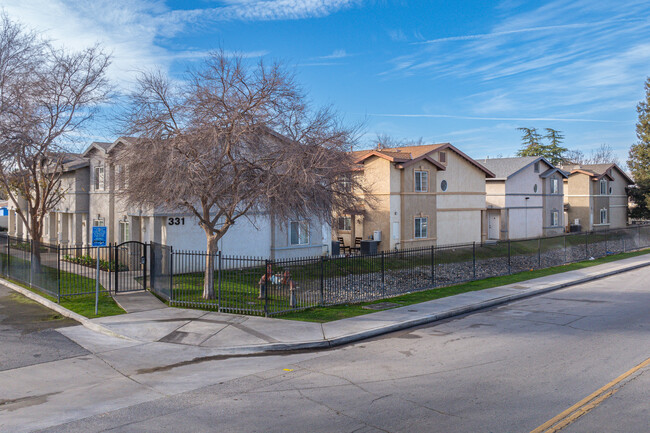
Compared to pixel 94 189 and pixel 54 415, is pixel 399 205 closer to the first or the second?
pixel 94 189

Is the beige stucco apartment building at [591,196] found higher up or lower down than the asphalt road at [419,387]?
higher up

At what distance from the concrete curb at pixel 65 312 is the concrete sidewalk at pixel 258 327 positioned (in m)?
0.10

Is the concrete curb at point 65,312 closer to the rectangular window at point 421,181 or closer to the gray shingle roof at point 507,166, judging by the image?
the rectangular window at point 421,181

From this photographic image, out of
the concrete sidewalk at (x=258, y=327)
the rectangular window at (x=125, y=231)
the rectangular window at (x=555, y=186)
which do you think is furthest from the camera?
the rectangular window at (x=555, y=186)

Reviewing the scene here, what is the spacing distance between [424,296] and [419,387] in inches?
380

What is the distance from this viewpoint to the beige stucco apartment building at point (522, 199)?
141 feet

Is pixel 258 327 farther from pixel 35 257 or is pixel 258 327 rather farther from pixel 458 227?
pixel 458 227

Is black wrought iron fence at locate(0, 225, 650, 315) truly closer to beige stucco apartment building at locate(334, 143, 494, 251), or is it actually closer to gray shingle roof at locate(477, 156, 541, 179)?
beige stucco apartment building at locate(334, 143, 494, 251)

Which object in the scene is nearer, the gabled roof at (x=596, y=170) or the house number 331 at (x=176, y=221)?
the house number 331 at (x=176, y=221)

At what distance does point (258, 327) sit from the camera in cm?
1288

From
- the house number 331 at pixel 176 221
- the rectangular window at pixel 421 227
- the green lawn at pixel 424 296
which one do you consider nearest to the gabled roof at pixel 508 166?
the rectangular window at pixel 421 227

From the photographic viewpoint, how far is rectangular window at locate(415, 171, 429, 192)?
33.7 m

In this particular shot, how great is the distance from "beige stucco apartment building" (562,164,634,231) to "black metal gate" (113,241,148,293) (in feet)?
147

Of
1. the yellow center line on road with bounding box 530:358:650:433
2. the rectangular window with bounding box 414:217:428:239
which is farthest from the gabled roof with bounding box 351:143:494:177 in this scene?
the yellow center line on road with bounding box 530:358:650:433
